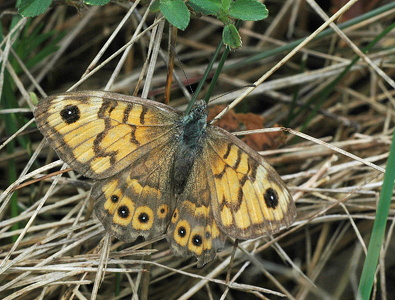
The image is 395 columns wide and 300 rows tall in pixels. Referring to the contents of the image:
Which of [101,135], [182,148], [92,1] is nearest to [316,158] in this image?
[182,148]

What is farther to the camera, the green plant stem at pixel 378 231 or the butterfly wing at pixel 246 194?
the butterfly wing at pixel 246 194

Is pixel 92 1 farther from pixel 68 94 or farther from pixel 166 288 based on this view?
pixel 166 288

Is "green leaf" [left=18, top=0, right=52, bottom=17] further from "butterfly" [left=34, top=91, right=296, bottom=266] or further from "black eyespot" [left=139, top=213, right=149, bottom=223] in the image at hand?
"black eyespot" [left=139, top=213, right=149, bottom=223]

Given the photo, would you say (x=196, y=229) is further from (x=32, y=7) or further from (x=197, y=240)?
(x=32, y=7)

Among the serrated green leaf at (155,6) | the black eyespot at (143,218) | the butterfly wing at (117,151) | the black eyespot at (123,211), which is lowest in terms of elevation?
the black eyespot at (143,218)

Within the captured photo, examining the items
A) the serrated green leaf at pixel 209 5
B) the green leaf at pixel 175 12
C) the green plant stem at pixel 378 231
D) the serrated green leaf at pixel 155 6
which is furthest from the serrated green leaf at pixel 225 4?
the green plant stem at pixel 378 231

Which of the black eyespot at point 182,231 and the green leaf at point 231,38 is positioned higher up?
the green leaf at point 231,38

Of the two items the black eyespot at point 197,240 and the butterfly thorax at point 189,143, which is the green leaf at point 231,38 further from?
the black eyespot at point 197,240
